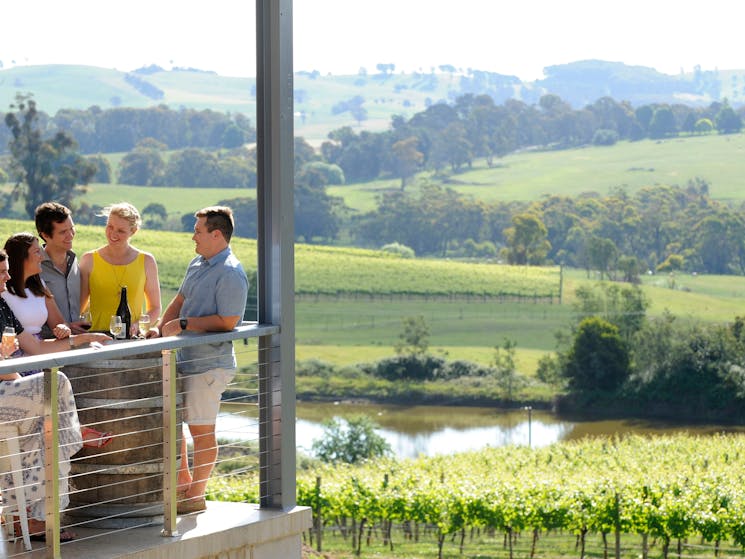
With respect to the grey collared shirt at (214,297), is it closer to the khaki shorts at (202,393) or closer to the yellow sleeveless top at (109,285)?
the khaki shorts at (202,393)

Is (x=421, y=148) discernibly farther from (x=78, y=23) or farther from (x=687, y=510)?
(x=687, y=510)

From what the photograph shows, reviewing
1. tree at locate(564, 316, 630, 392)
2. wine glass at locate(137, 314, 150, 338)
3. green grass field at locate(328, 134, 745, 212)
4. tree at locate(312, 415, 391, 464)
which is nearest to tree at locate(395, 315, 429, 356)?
tree at locate(564, 316, 630, 392)

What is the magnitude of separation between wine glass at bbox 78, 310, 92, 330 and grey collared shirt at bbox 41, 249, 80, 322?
4 centimetres

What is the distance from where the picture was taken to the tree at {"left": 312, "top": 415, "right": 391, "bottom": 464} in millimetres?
36906

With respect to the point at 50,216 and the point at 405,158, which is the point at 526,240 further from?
the point at 50,216

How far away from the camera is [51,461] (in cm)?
317

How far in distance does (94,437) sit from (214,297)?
0.59 m

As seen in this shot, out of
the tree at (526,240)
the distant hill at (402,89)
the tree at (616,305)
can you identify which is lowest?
the tree at (616,305)

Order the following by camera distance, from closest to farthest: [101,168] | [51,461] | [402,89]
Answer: [51,461]
[101,168]
[402,89]

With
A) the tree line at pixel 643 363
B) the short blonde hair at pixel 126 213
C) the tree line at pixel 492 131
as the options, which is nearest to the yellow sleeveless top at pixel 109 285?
the short blonde hair at pixel 126 213

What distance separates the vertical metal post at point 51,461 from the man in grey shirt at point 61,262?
2.30ft

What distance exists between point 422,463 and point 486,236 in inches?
1273

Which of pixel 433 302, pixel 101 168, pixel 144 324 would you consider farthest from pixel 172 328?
pixel 101 168

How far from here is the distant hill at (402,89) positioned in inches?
2447
